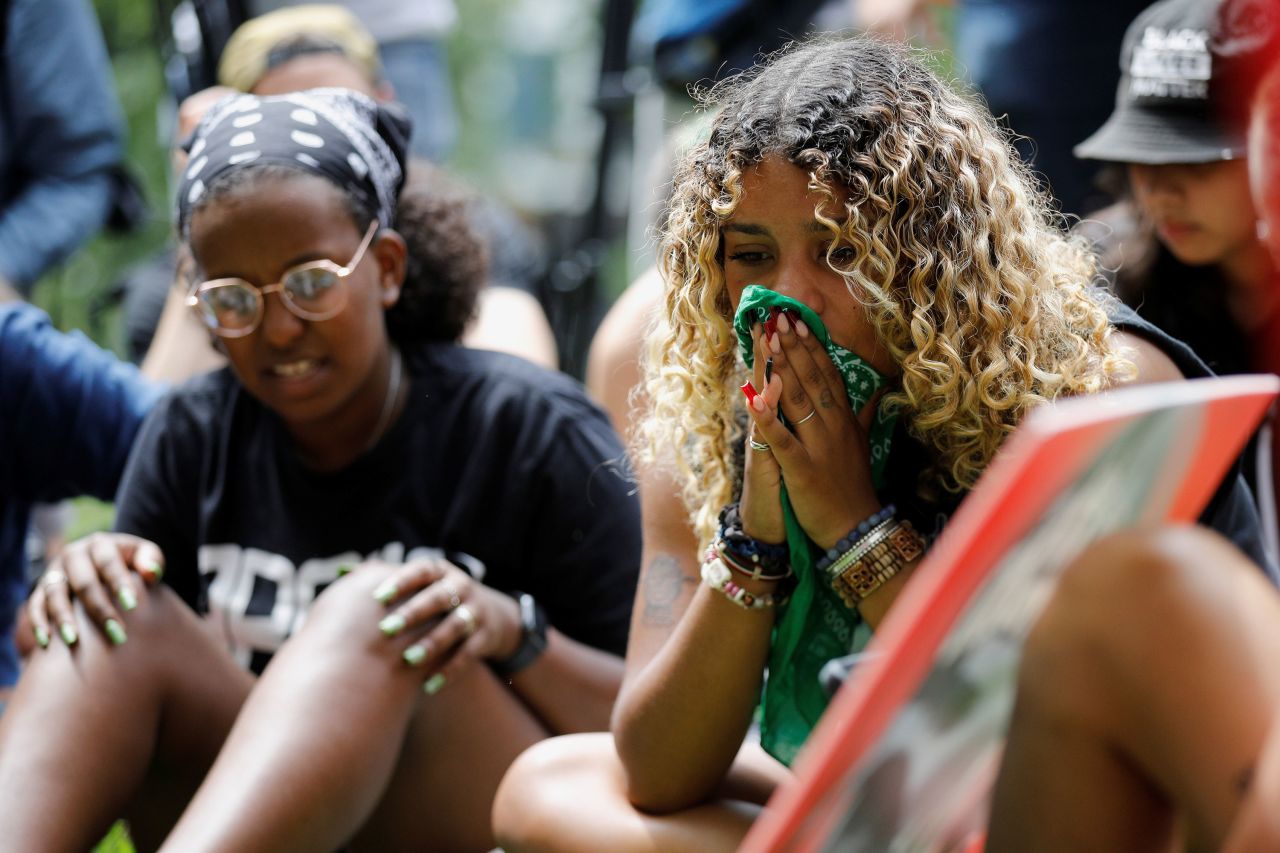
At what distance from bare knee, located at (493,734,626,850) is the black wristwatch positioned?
24 cm

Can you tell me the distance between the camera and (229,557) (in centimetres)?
269

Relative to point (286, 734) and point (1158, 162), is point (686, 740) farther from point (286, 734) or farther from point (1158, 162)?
point (1158, 162)

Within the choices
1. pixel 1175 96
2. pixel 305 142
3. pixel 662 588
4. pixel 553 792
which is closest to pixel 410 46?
pixel 305 142

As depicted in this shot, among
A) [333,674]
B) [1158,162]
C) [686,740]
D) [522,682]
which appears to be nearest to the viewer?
[686,740]

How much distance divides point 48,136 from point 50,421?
1.57 metres

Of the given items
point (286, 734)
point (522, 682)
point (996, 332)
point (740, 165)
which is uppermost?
point (740, 165)

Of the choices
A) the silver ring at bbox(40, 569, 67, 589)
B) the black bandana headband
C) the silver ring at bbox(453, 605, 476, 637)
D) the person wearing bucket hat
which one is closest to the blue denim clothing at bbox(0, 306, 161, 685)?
the black bandana headband

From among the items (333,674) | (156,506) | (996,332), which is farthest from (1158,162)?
(156,506)

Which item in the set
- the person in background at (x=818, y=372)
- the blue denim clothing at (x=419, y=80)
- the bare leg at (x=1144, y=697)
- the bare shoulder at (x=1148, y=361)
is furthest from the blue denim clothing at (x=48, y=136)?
the bare leg at (x=1144, y=697)

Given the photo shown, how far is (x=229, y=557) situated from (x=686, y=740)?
1.05 m

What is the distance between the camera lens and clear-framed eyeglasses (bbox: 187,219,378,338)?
2.56 meters

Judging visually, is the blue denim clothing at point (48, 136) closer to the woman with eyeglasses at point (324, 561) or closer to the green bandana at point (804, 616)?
the woman with eyeglasses at point (324, 561)

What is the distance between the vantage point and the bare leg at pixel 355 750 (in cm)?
206

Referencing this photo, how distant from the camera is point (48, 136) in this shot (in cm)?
423
